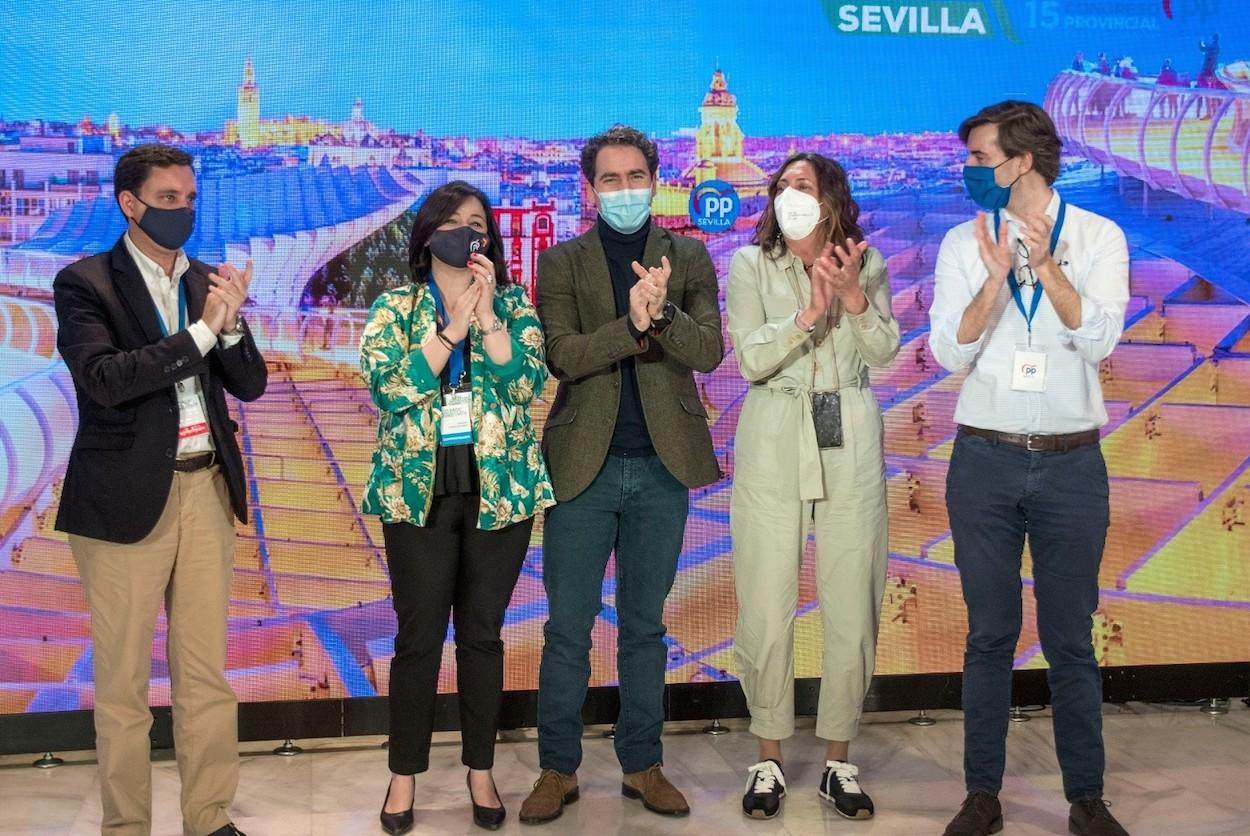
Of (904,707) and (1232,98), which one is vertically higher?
(1232,98)

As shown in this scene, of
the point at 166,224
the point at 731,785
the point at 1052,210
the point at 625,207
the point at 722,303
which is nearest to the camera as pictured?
the point at 166,224

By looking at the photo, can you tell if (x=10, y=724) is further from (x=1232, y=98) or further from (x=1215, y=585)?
(x=1232, y=98)

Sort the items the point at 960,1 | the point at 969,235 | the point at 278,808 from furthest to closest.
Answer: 1. the point at 960,1
2. the point at 278,808
3. the point at 969,235

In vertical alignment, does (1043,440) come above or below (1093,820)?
above

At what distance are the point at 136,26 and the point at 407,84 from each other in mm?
828

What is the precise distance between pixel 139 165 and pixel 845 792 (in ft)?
7.96

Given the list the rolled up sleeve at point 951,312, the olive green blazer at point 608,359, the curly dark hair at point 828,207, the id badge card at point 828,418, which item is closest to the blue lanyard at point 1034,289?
the rolled up sleeve at point 951,312

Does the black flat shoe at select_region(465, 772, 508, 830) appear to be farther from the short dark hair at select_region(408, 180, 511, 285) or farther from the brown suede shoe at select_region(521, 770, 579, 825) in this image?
the short dark hair at select_region(408, 180, 511, 285)

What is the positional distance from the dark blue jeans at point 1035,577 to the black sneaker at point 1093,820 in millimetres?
29

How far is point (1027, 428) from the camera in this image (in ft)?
10.6

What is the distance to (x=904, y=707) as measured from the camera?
176 inches

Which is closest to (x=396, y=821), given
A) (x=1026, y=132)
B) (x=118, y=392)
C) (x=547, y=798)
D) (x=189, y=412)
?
(x=547, y=798)

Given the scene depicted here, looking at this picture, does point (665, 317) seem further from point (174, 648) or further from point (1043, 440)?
point (174, 648)

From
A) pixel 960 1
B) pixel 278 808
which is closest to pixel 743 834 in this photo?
pixel 278 808
